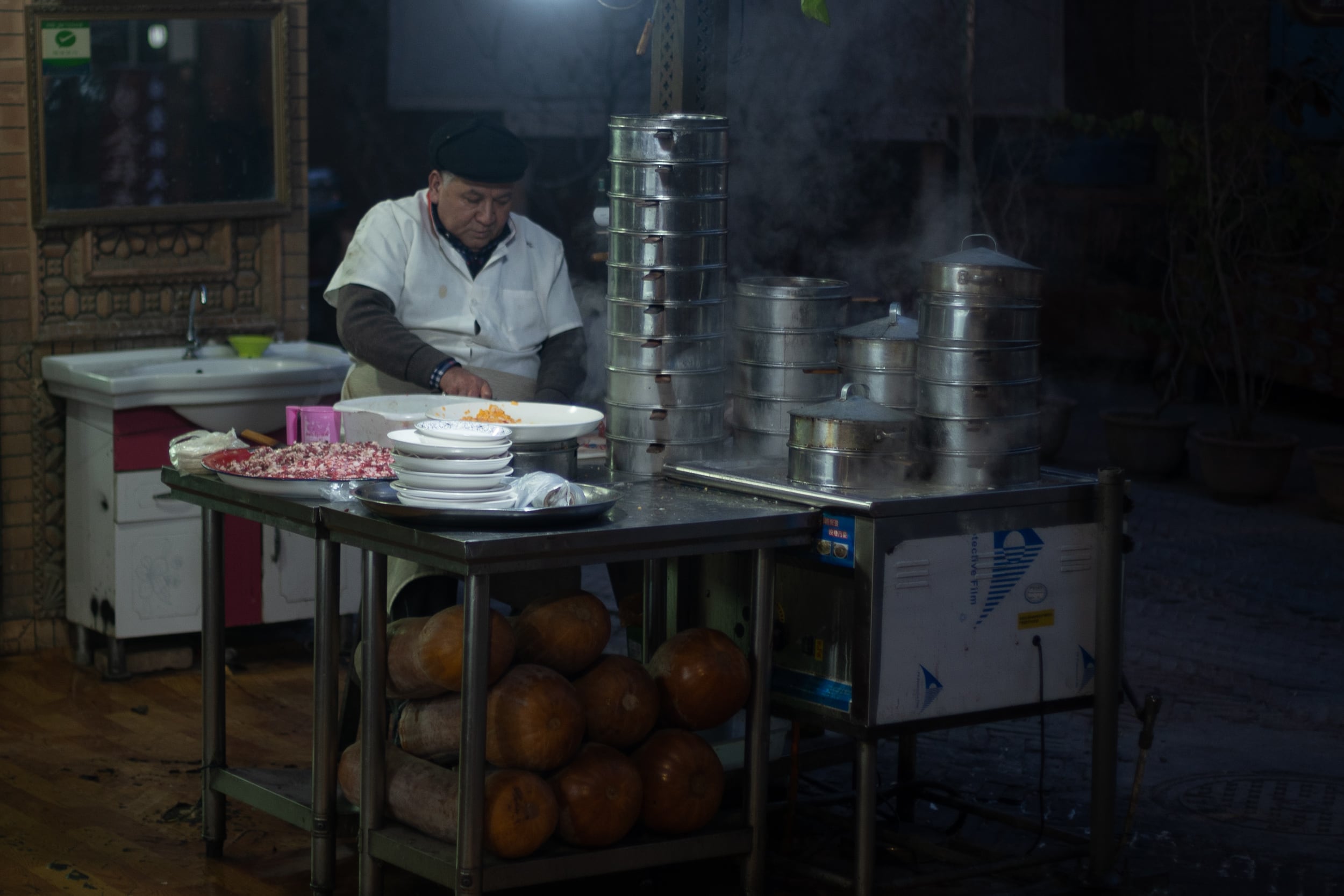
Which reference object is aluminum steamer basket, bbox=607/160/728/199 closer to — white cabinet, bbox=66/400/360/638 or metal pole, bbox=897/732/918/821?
metal pole, bbox=897/732/918/821

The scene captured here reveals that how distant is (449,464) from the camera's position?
11.7 ft

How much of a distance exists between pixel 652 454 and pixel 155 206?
281cm

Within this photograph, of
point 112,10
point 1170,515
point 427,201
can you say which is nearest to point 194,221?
point 112,10

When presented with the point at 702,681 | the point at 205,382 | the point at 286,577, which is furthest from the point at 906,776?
the point at 205,382

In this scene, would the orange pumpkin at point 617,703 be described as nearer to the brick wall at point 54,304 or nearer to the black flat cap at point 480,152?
the black flat cap at point 480,152

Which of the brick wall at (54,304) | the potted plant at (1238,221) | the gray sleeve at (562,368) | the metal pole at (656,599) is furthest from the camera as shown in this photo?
the potted plant at (1238,221)

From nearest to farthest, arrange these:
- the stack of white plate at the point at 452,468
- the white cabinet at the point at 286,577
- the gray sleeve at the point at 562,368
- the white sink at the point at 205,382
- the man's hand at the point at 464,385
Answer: the stack of white plate at the point at 452,468, the man's hand at the point at 464,385, the gray sleeve at the point at 562,368, the white sink at the point at 205,382, the white cabinet at the point at 286,577

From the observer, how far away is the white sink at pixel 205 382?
19.1ft

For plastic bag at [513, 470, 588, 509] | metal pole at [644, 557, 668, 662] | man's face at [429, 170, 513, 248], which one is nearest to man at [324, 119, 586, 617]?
man's face at [429, 170, 513, 248]

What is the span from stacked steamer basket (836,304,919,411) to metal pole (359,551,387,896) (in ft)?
4.34

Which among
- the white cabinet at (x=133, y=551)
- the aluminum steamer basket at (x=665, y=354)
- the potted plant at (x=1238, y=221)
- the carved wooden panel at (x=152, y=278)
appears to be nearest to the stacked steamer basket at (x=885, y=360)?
the aluminum steamer basket at (x=665, y=354)

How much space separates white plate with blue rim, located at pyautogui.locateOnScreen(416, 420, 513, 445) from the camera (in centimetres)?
361

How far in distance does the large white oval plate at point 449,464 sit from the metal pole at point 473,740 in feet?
0.81

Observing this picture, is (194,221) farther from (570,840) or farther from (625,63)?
(625,63)
